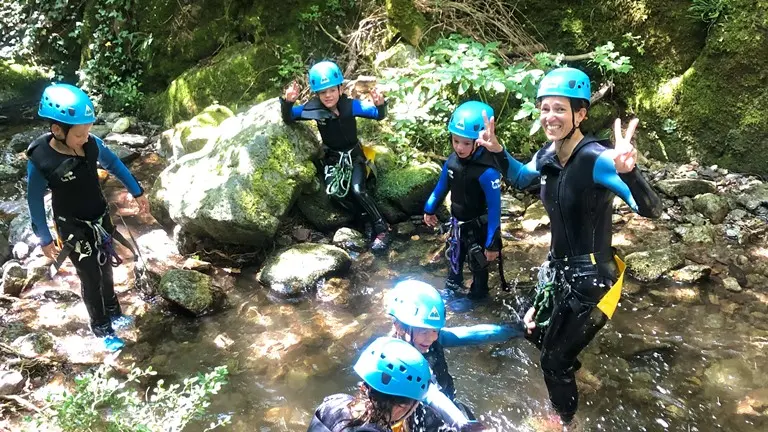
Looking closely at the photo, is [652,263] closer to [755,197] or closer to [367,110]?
[755,197]

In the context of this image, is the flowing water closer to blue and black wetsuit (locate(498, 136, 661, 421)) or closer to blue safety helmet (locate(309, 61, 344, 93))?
blue and black wetsuit (locate(498, 136, 661, 421))

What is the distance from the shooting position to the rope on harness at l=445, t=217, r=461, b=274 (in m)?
5.43

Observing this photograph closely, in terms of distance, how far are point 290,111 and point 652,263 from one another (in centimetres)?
455

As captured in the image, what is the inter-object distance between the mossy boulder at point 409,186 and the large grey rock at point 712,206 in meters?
3.21

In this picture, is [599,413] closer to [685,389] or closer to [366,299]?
[685,389]

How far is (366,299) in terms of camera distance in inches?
237

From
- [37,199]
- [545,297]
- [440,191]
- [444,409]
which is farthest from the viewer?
[440,191]

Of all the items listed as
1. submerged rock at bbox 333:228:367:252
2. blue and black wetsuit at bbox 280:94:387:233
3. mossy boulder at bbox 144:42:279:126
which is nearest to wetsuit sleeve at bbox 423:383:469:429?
submerged rock at bbox 333:228:367:252

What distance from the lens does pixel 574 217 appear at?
11.3 ft

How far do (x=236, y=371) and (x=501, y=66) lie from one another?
5.59 m

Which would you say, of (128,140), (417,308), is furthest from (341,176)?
(128,140)

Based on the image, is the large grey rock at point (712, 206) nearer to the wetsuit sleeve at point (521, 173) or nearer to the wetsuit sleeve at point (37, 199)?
the wetsuit sleeve at point (521, 173)

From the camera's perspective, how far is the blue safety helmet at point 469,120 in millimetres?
4727

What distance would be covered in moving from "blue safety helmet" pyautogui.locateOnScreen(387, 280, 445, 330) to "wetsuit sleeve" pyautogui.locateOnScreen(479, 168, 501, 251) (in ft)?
5.95
